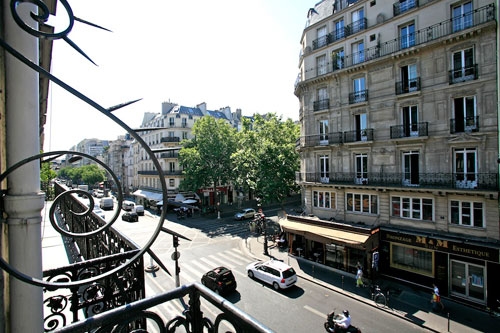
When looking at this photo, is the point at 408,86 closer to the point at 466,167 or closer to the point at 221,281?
the point at 466,167

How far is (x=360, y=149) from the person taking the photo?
1881 centimetres

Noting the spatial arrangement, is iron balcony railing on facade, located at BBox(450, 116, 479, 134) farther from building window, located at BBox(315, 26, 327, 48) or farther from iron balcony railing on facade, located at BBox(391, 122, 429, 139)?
building window, located at BBox(315, 26, 327, 48)

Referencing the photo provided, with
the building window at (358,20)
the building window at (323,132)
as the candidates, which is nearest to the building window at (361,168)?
the building window at (323,132)

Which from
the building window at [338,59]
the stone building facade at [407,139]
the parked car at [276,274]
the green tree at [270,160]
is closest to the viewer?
the stone building facade at [407,139]

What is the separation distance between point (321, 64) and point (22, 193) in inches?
883

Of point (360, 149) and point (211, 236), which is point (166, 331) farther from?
point (211, 236)

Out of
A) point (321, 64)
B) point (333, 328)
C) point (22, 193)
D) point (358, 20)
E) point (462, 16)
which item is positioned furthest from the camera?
point (321, 64)

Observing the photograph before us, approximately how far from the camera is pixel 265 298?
48.5ft

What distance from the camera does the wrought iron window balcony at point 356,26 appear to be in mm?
18780

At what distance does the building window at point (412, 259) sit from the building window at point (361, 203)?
2.54 m

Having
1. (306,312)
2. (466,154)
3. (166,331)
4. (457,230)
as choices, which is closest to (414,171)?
(466,154)

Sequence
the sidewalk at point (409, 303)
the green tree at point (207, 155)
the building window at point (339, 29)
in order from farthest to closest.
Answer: the green tree at point (207, 155)
the building window at point (339, 29)
the sidewalk at point (409, 303)

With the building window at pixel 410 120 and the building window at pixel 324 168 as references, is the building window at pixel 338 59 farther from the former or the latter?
the building window at pixel 324 168

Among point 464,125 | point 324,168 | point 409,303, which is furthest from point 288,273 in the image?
point 464,125
